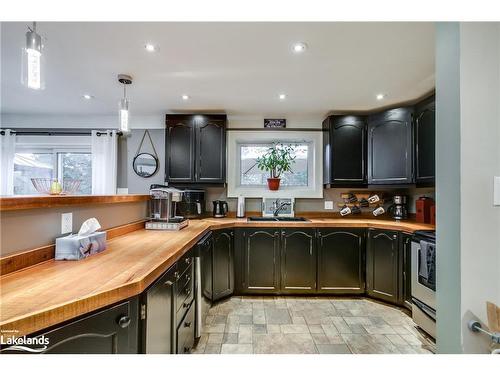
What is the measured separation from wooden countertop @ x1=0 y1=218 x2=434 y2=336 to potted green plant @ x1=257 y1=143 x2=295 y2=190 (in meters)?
2.07

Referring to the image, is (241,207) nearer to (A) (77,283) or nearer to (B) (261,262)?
(B) (261,262)

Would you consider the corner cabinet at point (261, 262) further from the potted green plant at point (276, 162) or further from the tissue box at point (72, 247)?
the tissue box at point (72, 247)

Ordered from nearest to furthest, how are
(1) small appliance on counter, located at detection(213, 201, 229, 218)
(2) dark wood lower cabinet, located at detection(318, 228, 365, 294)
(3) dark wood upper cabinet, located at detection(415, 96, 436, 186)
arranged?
(3) dark wood upper cabinet, located at detection(415, 96, 436, 186) → (2) dark wood lower cabinet, located at detection(318, 228, 365, 294) → (1) small appliance on counter, located at detection(213, 201, 229, 218)

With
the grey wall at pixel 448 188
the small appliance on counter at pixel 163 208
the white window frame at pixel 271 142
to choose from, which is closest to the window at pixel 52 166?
the small appliance on counter at pixel 163 208

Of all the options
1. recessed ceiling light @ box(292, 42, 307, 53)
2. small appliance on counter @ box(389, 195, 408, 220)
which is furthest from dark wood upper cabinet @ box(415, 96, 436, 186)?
recessed ceiling light @ box(292, 42, 307, 53)

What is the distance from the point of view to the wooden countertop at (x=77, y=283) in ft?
2.31

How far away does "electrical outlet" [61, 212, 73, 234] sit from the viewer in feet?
4.37

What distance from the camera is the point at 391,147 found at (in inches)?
115

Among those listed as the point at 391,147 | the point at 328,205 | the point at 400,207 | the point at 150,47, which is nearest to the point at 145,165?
the point at 150,47

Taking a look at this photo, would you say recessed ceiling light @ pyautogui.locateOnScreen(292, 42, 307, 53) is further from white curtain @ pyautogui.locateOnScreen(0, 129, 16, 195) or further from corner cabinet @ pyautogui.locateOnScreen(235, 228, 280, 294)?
white curtain @ pyautogui.locateOnScreen(0, 129, 16, 195)

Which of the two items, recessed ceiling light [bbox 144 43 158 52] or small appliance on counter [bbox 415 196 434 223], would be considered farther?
small appliance on counter [bbox 415 196 434 223]

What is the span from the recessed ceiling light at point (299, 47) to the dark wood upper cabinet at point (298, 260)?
1870 mm
